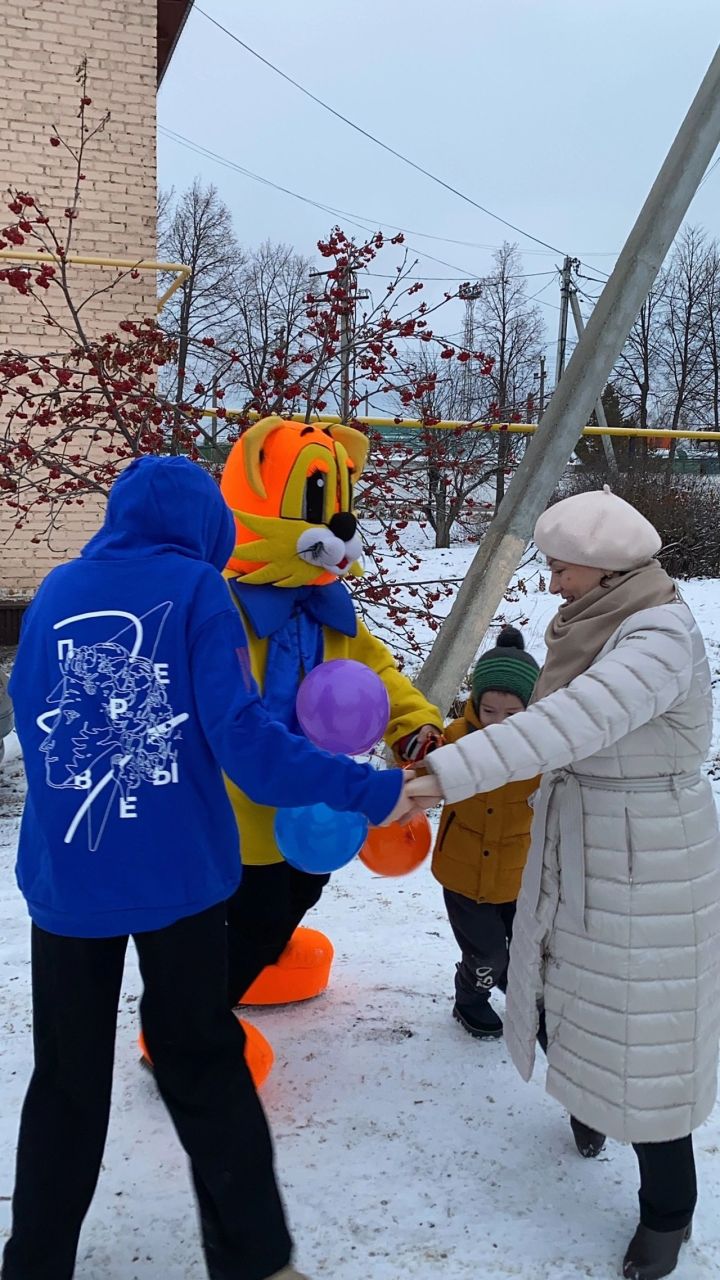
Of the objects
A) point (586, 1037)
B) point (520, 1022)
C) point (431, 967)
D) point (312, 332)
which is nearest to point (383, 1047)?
point (431, 967)

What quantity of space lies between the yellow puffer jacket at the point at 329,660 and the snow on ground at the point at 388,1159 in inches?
28.2

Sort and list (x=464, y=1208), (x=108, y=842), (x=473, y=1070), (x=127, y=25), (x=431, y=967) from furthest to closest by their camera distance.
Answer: (x=127, y=25), (x=431, y=967), (x=473, y=1070), (x=464, y=1208), (x=108, y=842)

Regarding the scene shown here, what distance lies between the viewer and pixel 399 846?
2717 millimetres

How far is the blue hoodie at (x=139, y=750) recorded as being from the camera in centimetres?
170

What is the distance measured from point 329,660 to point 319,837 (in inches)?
22.2

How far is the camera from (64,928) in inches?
66.9

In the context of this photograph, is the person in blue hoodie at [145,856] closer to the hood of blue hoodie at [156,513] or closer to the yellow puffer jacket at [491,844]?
the hood of blue hoodie at [156,513]

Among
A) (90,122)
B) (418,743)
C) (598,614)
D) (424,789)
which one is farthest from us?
(90,122)

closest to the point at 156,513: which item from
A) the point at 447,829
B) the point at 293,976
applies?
the point at 447,829

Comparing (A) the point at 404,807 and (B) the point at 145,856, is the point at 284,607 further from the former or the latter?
(B) the point at 145,856

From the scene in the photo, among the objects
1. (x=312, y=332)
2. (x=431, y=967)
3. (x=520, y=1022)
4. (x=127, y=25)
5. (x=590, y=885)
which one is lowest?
(x=431, y=967)

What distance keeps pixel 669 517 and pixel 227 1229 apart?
44.2ft

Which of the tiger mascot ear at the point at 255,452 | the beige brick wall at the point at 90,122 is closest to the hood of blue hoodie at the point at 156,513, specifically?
the tiger mascot ear at the point at 255,452

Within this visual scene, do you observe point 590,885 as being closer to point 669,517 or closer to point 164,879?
point 164,879
